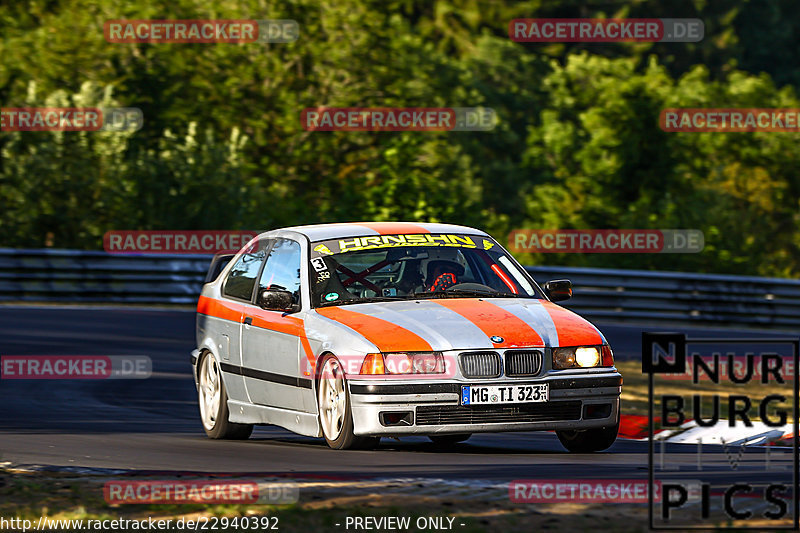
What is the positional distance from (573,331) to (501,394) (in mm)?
730

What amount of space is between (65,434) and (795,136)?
133 feet

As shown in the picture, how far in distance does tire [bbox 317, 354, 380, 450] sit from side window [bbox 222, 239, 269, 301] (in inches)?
70.6

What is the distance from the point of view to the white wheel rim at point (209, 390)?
12078 millimetres

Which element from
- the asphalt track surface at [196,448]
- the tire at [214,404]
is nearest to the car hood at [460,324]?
the asphalt track surface at [196,448]

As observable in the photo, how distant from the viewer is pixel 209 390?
12297 mm

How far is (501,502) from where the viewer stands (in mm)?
7805

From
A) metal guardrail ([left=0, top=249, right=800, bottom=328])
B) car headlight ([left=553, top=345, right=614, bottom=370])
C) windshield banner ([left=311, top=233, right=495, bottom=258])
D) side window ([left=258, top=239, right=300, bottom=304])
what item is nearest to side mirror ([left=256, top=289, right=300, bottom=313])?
side window ([left=258, top=239, right=300, bottom=304])

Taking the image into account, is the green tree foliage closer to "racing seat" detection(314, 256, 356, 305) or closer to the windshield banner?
the windshield banner

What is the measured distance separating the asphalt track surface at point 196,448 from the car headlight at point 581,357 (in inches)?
23.4

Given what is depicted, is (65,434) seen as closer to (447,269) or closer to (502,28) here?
(447,269)

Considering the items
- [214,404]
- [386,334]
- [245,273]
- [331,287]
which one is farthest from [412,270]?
[214,404]

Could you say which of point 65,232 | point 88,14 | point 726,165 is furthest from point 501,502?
point 726,165

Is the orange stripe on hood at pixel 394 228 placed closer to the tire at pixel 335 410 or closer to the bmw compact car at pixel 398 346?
the bmw compact car at pixel 398 346

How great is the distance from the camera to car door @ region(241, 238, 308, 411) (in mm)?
10727
